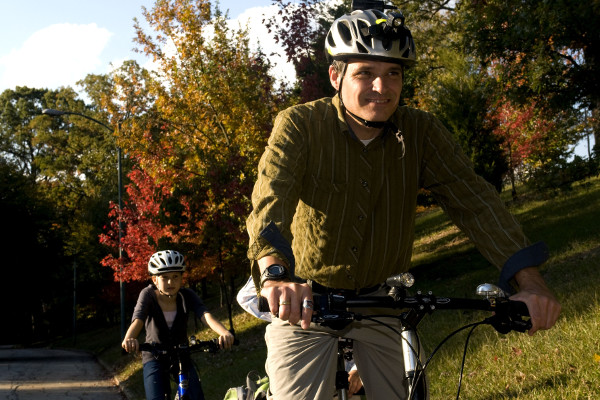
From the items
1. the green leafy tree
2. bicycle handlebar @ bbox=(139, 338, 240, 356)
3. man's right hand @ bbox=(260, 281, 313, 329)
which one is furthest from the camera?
the green leafy tree

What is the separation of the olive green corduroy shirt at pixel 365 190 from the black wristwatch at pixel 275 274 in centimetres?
65

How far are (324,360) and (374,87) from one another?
120cm

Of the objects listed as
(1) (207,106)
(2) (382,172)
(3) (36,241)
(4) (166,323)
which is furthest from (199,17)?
(3) (36,241)

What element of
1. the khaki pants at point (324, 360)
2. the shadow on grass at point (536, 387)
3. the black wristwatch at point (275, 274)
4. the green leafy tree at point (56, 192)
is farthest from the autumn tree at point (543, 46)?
the green leafy tree at point (56, 192)

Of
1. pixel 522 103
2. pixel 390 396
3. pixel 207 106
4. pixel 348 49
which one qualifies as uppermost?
pixel 207 106

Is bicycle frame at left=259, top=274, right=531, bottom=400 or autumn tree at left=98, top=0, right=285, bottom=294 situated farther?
autumn tree at left=98, top=0, right=285, bottom=294

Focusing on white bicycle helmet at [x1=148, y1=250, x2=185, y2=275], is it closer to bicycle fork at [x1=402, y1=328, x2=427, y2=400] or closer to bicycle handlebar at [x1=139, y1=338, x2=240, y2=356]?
bicycle handlebar at [x1=139, y1=338, x2=240, y2=356]

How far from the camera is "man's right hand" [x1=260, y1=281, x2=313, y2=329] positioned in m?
2.15

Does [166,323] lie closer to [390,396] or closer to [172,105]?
[390,396]

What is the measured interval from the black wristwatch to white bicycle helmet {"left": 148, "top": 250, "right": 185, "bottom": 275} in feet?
16.4

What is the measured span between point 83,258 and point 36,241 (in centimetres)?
550

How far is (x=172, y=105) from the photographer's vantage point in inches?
706

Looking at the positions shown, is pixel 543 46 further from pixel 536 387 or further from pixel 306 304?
pixel 306 304

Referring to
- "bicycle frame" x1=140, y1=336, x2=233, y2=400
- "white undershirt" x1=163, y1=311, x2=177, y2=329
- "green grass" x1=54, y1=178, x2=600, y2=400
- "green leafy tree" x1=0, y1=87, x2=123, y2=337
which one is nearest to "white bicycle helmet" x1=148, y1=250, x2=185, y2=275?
"white undershirt" x1=163, y1=311, x2=177, y2=329
